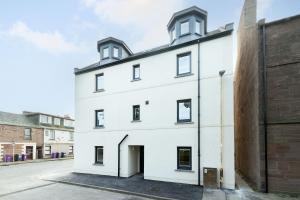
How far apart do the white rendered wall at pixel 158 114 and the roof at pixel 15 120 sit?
17.1 meters

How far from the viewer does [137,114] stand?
1506cm

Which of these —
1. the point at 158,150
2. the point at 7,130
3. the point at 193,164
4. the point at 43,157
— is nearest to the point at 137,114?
the point at 158,150

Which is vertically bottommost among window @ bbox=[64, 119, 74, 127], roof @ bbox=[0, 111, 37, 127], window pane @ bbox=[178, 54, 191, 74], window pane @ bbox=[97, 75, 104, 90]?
window @ bbox=[64, 119, 74, 127]

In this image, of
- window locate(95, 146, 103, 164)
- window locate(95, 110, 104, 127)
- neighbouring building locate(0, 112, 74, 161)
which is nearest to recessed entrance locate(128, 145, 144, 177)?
window locate(95, 146, 103, 164)

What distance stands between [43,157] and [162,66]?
87.8 ft

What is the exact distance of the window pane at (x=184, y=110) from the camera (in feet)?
43.1

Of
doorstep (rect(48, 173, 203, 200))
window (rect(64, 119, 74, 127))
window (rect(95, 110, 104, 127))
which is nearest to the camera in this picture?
doorstep (rect(48, 173, 203, 200))

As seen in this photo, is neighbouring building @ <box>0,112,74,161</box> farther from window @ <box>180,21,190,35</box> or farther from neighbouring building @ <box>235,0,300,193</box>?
neighbouring building @ <box>235,0,300,193</box>

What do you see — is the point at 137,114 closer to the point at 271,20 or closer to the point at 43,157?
the point at 271,20

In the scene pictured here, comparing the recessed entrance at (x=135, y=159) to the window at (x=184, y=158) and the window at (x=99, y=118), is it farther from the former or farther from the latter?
the window at (x=184, y=158)

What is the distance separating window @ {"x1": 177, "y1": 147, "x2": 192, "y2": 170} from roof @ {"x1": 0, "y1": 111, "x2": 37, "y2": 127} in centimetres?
2486

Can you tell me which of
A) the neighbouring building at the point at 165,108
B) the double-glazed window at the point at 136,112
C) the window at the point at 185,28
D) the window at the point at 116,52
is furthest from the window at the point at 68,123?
the window at the point at 185,28

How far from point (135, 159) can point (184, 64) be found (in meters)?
7.04

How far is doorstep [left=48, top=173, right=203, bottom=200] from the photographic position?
1040 centimetres
